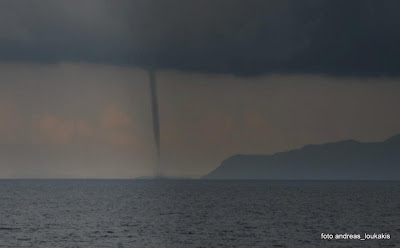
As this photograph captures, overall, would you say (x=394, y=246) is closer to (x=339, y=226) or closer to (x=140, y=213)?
(x=339, y=226)

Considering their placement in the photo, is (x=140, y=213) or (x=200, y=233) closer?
(x=200, y=233)

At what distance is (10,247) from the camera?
88.8 meters

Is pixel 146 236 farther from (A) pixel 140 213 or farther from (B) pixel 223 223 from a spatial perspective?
(A) pixel 140 213

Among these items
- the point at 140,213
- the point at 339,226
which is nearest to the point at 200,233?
the point at 339,226

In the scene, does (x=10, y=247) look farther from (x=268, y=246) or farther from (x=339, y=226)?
(x=339, y=226)

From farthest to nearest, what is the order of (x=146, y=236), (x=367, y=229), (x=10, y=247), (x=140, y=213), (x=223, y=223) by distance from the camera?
(x=140, y=213)
(x=223, y=223)
(x=367, y=229)
(x=146, y=236)
(x=10, y=247)

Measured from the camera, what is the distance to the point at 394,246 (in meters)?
90.0

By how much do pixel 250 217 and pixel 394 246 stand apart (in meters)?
48.5

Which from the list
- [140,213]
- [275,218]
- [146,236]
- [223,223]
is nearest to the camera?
[146,236]

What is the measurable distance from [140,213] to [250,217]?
28662 mm

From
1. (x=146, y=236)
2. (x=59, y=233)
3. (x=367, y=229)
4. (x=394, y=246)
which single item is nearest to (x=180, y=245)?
(x=146, y=236)

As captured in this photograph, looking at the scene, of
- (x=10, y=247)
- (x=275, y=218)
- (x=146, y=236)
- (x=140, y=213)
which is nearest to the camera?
(x=10, y=247)

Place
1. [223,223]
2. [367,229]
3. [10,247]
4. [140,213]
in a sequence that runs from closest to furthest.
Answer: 1. [10,247]
2. [367,229]
3. [223,223]
4. [140,213]

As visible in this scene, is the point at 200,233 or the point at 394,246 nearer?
the point at 394,246
